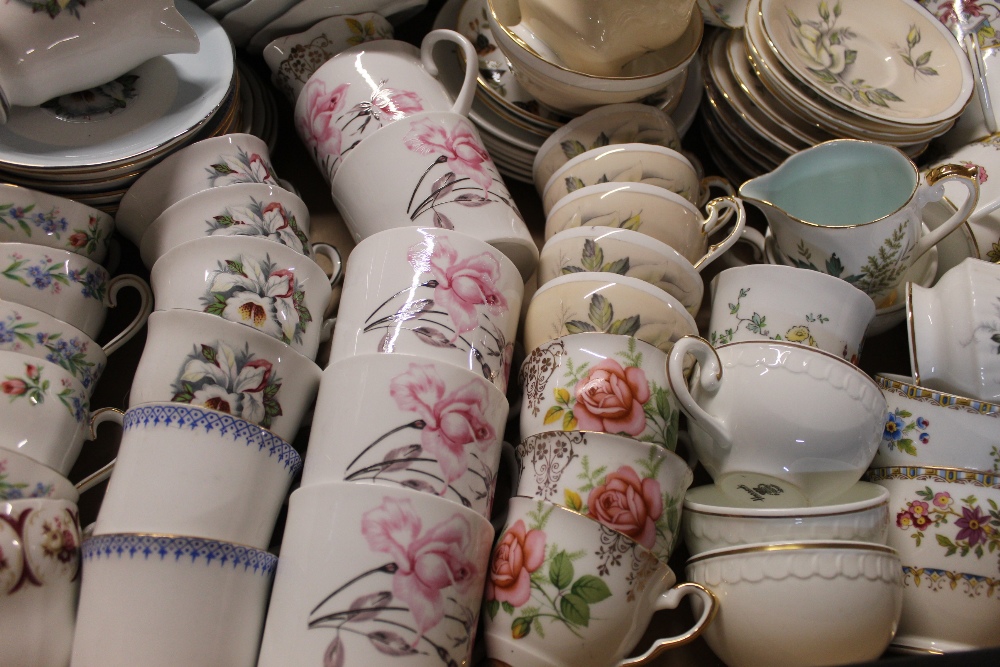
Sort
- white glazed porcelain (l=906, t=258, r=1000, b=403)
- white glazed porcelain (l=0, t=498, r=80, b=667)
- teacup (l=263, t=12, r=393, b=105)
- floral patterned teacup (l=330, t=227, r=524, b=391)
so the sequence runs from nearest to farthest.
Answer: white glazed porcelain (l=0, t=498, r=80, b=667), floral patterned teacup (l=330, t=227, r=524, b=391), white glazed porcelain (l=906, t=258, r=1000, b=403), teacup (l=263, t=12, r=393, b=105)

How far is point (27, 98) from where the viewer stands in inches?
29.9

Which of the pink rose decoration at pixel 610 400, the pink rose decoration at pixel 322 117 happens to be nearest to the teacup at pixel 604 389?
the pink rose decoration at pixel 610 400

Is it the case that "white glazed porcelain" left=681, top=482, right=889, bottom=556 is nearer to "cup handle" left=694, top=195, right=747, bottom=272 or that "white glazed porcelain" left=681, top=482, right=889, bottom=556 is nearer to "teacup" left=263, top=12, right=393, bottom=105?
"cup handle" left=694, top=195, right=747, bottom=272

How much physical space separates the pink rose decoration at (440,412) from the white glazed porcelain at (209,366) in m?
0.12

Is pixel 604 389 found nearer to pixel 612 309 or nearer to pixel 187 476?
pixel 612 309

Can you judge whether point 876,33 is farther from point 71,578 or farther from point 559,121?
point 71,578

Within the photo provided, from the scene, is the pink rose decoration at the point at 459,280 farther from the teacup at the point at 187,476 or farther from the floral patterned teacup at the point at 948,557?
the floral patterned teacup at the point at 948,557

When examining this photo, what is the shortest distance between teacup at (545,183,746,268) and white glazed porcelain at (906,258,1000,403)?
21cm

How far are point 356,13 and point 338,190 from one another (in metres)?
0.23

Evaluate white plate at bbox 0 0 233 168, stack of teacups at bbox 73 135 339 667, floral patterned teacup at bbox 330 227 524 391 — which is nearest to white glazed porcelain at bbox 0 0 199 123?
white plate at bbox 0 0 233 168

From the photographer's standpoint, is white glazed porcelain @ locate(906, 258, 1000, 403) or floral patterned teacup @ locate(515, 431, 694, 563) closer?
floral patterned teacup @ locate(515, 431, 694, 563)

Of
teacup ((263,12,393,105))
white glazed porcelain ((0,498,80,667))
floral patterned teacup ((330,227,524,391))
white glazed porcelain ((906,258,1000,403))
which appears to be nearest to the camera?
white glazed porcelain ((0,498,80,667))

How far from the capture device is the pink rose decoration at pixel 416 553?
58 cm

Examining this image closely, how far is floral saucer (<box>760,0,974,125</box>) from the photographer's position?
3.09 ft
